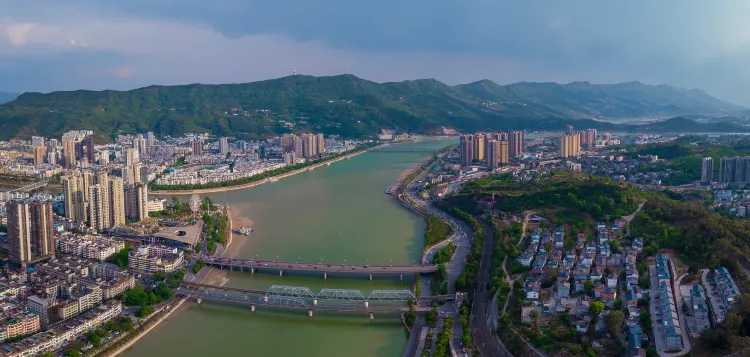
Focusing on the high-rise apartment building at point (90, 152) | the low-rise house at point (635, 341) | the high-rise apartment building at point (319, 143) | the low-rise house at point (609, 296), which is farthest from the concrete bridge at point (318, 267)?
the high-rise apartment building at point (319, 143)

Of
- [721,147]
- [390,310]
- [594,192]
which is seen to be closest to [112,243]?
[390,310]

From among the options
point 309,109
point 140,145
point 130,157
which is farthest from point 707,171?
point 309,109

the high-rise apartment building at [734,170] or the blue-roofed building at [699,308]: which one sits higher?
the high-rise apartment building at [734,170]

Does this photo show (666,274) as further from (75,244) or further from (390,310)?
(75,244)

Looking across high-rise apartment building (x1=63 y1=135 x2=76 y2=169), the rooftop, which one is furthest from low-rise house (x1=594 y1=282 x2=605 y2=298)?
high-rise apartment building (x1=63 y1=135 x2=76 y2=169)

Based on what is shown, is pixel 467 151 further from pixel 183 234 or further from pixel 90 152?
pixel 90 152

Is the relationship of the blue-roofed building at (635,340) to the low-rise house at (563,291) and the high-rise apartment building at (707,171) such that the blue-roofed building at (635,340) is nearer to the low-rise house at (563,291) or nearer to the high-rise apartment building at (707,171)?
the low-rise house at (563,291)
